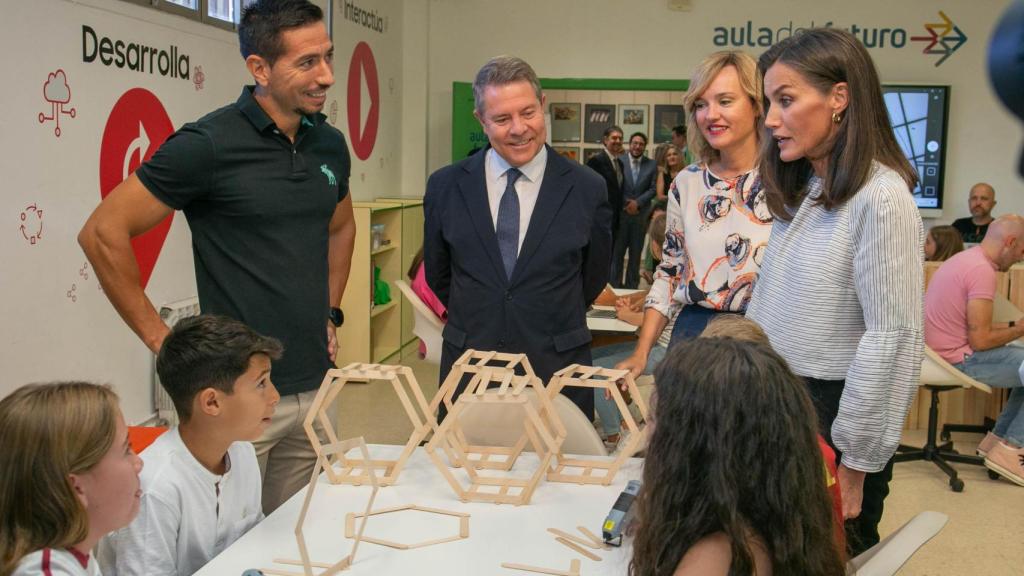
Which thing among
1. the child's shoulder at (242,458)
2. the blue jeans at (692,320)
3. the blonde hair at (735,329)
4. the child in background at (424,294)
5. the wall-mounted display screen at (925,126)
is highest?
the wall-mounted display screen at (925,126)

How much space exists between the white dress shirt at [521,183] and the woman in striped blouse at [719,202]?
392 mm

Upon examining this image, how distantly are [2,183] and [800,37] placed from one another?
2.95 metres

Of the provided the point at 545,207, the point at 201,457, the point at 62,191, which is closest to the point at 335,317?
the point at 545,207

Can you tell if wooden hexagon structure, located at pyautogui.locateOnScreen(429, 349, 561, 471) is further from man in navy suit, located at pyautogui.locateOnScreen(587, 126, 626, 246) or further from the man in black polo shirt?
man in navy suit, located at pyautogui.locateOnScreen(587, 126, 626, 246)

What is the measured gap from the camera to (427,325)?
390 centimetres

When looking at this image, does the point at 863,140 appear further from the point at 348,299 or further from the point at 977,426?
the point at 348,299

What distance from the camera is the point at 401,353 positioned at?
7.78 metres

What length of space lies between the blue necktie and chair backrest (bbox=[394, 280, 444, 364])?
107cm

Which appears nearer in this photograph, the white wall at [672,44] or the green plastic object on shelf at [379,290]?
the green plastic object on shelf at [379,290]

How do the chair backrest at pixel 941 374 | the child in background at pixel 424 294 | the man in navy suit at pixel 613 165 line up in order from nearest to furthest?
the child in background at pixel 424 294 < the chair backrest at pixel 941 374 < the man in navy suit at pixel 613 165

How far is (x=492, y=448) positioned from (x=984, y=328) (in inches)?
138

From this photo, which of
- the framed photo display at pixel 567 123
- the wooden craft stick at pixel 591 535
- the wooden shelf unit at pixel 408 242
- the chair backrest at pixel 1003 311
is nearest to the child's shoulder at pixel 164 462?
the wooden craft stick at pixel 591 535

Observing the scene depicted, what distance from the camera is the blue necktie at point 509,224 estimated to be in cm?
275

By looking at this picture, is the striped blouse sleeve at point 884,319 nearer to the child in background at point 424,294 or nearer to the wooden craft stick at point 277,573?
the wooden craft stick at point 277,573
